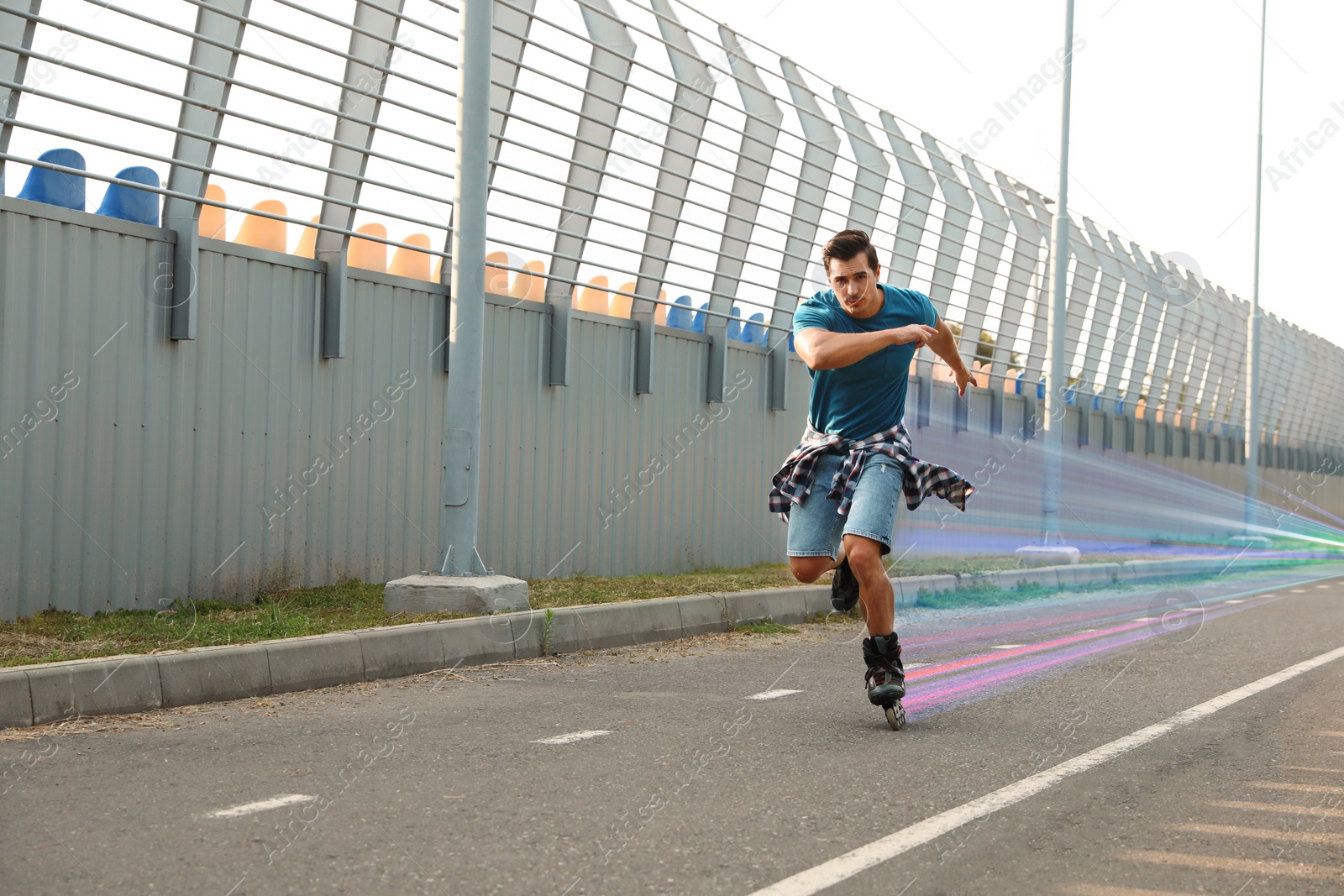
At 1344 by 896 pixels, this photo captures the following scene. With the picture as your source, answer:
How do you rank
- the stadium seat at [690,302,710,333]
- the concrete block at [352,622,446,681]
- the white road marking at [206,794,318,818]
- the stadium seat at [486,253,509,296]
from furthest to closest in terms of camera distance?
the stadium seat at [690,302,710,333]
the stadium seat at [486,253,509,296]
the concrete block at [352,622,446,681]
the white road marking at [206,794,318,818]

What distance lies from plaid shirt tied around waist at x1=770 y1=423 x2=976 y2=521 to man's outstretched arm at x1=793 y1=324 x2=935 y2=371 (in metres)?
0.39

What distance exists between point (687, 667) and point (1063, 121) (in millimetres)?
11398

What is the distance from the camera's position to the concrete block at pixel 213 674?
19.7 feet

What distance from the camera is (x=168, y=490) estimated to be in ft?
28.3

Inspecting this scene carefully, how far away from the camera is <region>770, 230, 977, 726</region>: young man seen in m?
5.54

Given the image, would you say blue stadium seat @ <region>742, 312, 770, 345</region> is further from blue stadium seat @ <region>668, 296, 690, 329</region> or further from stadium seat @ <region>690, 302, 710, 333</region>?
blue stadium seat @ <region>668, 296, 690, 329</region>

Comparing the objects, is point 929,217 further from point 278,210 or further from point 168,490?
point 168,490

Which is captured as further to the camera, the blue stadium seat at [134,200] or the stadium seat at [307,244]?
the stadium seat at [307,244]

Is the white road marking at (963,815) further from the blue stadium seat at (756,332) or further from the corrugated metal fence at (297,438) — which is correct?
the blue stadium seat at (756,332)

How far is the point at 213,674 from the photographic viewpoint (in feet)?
20.2

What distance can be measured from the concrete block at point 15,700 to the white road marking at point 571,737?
195 centimetres

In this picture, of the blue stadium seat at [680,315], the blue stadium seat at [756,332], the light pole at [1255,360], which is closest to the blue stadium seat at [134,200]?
the blue stadium seat at [680,315]

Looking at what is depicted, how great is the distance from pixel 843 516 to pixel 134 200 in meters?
5.14

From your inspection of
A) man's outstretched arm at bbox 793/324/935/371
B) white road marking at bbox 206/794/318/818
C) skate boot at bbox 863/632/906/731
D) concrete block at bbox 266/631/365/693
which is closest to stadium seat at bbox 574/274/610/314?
concrete block at bbox 266/631/365/693
